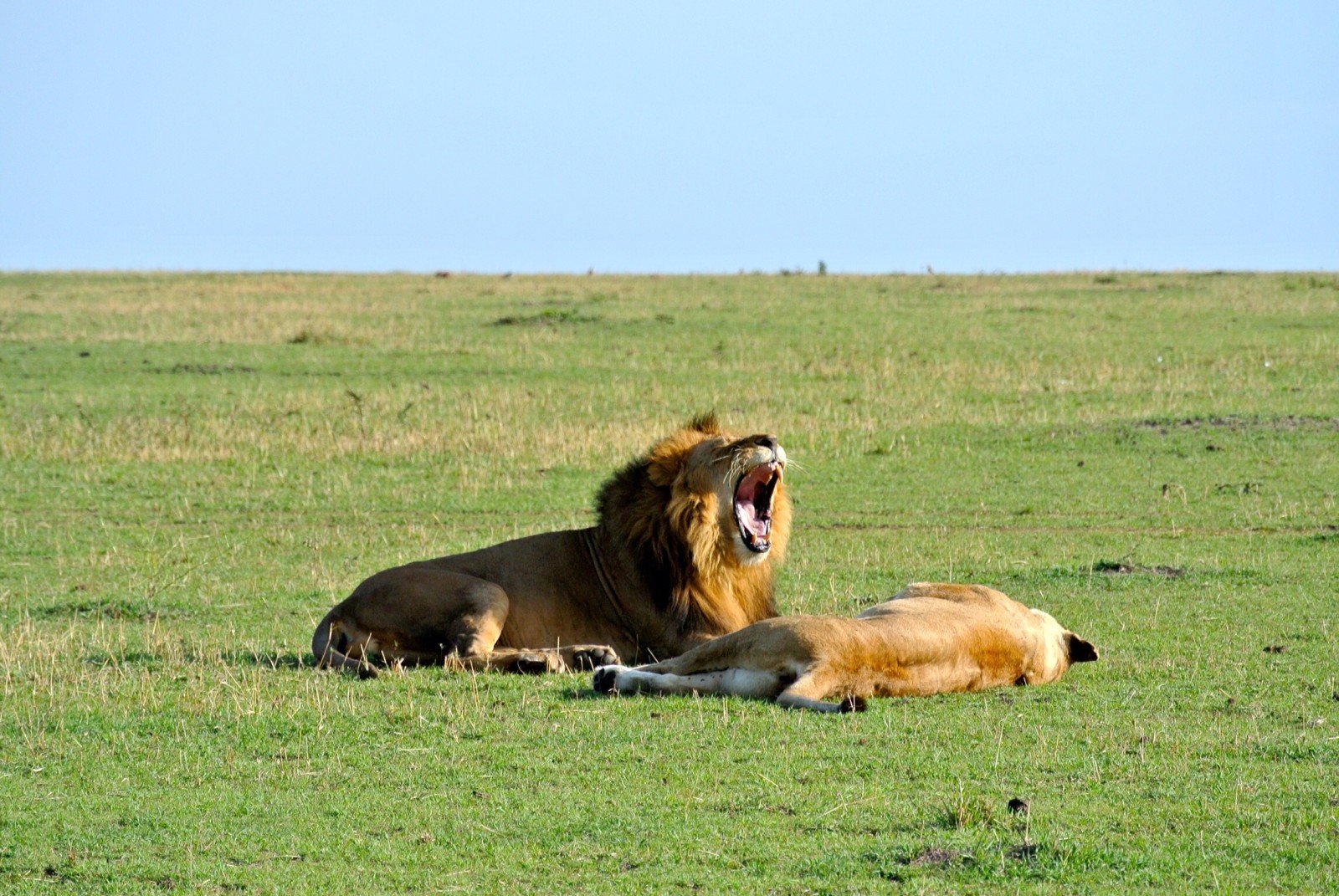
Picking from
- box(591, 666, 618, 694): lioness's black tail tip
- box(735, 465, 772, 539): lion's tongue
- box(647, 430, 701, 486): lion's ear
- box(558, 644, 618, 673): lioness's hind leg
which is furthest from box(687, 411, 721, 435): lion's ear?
box(591, 666, 618, 694): lioness's black tail tip

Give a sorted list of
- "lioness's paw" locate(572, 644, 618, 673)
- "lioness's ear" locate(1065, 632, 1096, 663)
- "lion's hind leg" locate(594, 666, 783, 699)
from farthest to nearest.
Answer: "lioness's paw" locate(572, 644, 618, 673)
"lioness's ear" locate(1065, 632, 1096, 663)
"lion's hind leg" locate(594, 666, 783, 699)

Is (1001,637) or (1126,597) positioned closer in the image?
(1001,637)

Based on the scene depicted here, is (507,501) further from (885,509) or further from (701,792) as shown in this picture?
(701,792)

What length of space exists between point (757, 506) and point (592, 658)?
121 cm

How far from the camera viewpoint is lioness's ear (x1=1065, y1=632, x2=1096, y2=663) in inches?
325

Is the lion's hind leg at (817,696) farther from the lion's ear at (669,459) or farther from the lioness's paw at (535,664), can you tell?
the lion's ear at (669,459)

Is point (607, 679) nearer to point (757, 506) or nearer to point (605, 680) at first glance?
point (605, 680)

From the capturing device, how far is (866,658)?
7422mm

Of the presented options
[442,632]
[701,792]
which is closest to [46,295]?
[442,632]

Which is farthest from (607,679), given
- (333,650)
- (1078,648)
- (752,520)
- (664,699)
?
(1078,648)

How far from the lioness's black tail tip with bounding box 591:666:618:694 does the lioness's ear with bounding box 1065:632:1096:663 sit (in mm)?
2357

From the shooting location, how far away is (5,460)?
18.0 metres

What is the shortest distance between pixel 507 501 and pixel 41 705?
809 centimetres

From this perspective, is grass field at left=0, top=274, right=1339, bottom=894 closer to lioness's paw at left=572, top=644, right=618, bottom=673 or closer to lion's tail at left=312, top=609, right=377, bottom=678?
lion's tail at left=312, top=609, right=377, bottom=678
